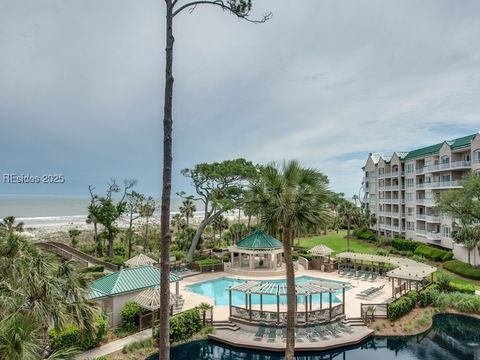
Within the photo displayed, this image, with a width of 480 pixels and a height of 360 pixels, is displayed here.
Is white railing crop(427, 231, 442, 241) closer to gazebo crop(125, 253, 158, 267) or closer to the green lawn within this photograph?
the green lawn

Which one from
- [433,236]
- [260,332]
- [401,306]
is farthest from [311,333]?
[433,236]

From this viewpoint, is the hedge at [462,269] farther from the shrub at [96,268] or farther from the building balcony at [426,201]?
the shrub at [96,268]

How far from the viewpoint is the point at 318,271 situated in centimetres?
3588

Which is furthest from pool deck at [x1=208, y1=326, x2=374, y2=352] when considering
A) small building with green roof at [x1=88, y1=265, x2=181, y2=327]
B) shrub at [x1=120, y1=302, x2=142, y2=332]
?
small building with green roof at [x1=88, y1=265, x2=181, y2=327]

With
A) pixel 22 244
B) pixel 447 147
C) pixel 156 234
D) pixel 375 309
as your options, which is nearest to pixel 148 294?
pixel 22 244

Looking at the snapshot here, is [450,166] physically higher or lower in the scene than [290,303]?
higher

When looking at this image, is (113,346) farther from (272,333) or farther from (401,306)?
(401,306)

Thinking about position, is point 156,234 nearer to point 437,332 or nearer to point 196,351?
point 196,351

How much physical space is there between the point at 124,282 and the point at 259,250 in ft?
54.2

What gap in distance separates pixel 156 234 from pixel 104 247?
7750mm

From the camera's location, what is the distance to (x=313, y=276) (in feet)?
110

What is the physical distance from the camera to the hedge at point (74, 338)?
51.1ft

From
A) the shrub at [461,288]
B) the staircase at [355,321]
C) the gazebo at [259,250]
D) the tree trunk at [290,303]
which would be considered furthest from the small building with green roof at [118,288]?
the shrub at [461,288]

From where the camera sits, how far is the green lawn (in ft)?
164
